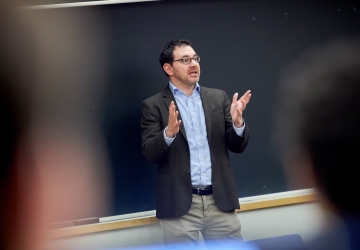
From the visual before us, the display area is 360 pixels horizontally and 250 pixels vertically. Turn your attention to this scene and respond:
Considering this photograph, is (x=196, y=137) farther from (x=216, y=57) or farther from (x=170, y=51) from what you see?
(x=216, y=57)

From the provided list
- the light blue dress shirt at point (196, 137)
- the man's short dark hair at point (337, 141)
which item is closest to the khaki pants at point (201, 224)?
the light blue dress shirt at point (196, 137)

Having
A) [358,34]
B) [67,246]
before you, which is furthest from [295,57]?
[67,246]

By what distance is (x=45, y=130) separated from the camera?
2209 mm

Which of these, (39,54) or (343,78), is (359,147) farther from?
(39,54)

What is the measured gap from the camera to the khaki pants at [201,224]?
1972 millimetres

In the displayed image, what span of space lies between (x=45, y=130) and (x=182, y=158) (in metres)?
0.77

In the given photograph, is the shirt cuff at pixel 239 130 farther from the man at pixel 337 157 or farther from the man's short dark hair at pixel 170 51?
the man at pixel 337 157

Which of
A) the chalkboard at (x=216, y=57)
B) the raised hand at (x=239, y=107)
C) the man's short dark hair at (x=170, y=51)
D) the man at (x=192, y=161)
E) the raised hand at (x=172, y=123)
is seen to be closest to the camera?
the raised hand at (x=172, y=123)

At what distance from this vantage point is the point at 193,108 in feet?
6.75

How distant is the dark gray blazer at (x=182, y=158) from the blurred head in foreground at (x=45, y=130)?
0.43 m

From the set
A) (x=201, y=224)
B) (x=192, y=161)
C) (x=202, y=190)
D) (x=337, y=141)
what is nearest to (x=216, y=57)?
(x=192, y=161)

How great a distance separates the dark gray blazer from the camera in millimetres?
1955

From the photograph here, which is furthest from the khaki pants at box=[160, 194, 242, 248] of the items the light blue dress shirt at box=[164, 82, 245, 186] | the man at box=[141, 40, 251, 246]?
the light blue dress shirt at box=[164, 82, 245, 186]

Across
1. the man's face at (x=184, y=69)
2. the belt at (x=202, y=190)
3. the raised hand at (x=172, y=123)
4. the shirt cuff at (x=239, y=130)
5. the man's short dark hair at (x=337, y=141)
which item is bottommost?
the belt at (x=202, y=190)
